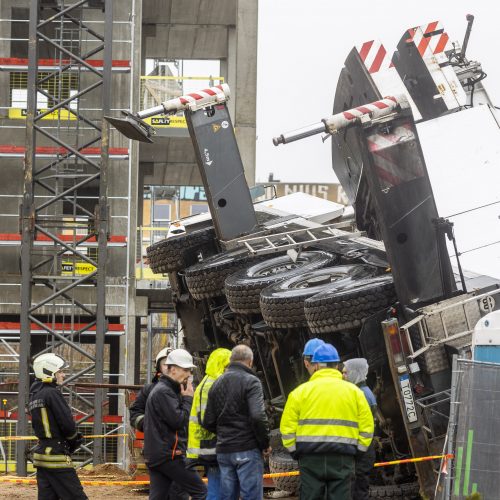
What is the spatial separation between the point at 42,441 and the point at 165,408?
1219mm

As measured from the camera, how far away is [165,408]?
8.59 metres

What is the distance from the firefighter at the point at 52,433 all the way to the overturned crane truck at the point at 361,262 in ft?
8.21

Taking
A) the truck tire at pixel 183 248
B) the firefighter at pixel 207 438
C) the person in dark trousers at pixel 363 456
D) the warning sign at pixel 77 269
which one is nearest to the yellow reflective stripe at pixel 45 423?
the firefighter at pixel 207 438

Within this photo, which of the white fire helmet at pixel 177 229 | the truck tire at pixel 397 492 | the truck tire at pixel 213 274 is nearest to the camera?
the truck tire at pixel 397 492

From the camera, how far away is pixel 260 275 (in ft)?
42.7

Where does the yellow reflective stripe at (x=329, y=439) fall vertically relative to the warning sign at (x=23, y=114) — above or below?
below

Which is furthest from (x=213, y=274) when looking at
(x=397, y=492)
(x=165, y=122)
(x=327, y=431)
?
Result: (x=165, y=122)

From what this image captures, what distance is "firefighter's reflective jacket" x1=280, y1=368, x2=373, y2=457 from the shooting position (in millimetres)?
7531

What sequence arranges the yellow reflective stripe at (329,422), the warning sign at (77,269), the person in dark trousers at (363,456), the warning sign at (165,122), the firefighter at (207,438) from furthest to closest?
the warning sign at (165,122), the warning sign at (77,269), the person in dark trousers at (363,456), the firefighter at (207,438), the yellow reflective stripe at (329,422)

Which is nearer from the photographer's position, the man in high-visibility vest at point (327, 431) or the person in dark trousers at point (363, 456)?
the man in high-visibility vest at point (327, 431)

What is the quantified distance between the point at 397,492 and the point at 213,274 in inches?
160

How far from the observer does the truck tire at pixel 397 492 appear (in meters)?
10.4

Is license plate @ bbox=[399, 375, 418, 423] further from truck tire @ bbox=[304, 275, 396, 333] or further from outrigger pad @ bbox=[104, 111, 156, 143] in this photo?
outrigger pad @ bbox=[104, 111, 156, 143]

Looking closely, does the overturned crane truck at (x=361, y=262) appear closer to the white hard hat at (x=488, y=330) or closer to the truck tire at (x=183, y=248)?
the truck tire at (x=183, y=248)
